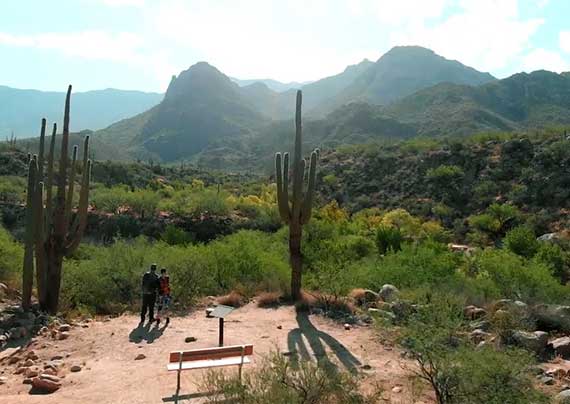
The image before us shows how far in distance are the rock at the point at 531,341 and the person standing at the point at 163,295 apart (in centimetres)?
683

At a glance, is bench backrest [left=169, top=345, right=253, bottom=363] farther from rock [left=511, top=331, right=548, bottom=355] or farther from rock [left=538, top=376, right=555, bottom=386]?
rock [left=511, top=331, right=548, bottom=355]

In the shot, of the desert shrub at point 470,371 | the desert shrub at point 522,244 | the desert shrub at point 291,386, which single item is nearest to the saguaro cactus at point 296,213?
the desert shrub at point 470,371

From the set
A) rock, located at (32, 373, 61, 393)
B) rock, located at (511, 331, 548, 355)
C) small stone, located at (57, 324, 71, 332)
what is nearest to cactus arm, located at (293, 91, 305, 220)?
small stone, located at (57, 324, 71, 332)

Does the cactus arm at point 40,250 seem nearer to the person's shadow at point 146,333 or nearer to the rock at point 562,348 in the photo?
the person's shadow at point 146,333

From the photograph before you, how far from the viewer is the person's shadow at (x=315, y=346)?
29.2 feet

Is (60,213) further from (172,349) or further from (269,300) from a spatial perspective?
(269,300)

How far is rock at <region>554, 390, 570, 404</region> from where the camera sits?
6.36 m

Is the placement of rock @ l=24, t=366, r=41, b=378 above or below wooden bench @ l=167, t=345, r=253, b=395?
below

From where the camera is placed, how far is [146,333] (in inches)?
421

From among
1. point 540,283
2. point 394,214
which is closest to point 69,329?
point 540,283

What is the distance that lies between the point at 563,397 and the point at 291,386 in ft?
11.7

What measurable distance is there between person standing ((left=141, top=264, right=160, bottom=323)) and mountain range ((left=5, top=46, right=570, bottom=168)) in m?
61.6

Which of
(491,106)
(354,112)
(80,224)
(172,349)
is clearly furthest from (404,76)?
(172,349)

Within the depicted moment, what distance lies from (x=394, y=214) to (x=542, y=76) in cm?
7282
